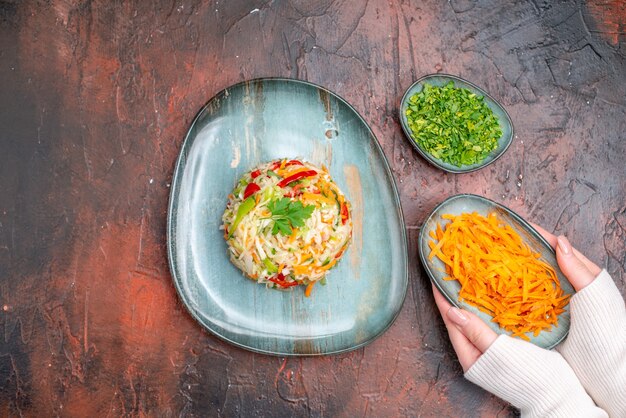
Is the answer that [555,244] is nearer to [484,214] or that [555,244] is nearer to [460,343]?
[484,214]

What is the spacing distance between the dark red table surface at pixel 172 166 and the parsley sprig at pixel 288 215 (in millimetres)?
814

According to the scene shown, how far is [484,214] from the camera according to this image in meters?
3.44

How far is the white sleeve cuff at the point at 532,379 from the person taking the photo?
10.5ft

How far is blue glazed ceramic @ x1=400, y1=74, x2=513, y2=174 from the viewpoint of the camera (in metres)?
3.45

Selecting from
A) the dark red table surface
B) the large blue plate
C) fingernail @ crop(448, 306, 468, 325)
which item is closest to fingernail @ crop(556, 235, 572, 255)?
the dark red table surface

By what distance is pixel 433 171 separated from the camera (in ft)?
11.8

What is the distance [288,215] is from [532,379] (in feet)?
5.46

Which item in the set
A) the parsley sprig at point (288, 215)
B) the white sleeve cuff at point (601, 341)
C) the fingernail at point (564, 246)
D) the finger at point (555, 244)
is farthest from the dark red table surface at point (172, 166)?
the parsley sprig at point (288, 215)

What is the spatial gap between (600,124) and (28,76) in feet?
11.6

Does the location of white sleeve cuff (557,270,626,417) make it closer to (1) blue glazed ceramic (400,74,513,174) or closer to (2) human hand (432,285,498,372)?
(2) human hand (432,285,498,372)

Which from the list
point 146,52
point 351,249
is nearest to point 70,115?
point 146,52

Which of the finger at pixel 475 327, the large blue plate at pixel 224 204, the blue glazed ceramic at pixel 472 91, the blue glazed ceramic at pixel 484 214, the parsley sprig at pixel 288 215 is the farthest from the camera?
the blue glazed ceramic at pixel 472 91

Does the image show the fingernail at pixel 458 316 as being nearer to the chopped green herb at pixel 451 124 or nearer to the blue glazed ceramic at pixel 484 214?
the blue glazed ceramic at pixel 484 214

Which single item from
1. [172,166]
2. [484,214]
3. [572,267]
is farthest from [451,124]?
[172,166]
